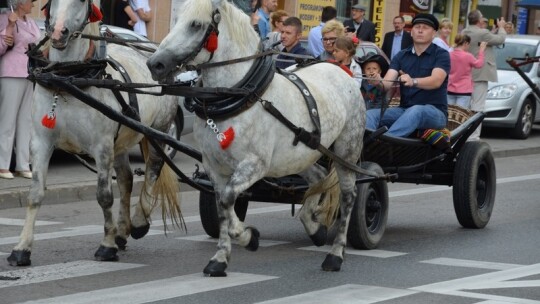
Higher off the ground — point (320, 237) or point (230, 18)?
point (230, 18)

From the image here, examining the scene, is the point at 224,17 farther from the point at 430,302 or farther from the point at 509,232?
the point at 509,232

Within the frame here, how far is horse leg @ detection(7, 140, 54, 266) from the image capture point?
30.0ft

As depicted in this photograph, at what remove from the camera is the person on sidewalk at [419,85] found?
1098 centimetres

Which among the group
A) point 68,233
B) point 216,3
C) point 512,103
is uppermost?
point 216,3

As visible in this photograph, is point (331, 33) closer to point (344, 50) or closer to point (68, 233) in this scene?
point (344, 50)

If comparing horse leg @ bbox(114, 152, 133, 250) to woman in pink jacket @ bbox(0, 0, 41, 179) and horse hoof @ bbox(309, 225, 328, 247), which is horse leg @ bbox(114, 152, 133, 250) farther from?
woman in pink jacket @ bbox(0, 0, 41, 179)

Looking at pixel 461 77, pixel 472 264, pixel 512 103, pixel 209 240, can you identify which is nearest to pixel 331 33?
pixel 209 240

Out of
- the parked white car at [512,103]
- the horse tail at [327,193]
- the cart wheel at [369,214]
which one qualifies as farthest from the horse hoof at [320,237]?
the parked white car at [512,103]

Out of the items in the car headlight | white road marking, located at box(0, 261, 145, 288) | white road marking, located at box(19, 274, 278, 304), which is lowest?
the car headlight

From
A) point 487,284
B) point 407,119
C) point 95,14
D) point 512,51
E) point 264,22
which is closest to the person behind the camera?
point 487,284

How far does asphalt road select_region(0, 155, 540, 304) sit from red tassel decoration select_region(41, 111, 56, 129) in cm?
106

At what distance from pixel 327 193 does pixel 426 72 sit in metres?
2.01

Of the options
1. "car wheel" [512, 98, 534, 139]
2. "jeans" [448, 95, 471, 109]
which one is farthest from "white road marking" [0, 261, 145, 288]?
"car wheel" [512, 98, 534, 139]

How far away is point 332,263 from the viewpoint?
9391 millimetres
